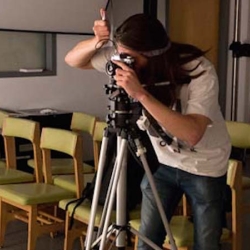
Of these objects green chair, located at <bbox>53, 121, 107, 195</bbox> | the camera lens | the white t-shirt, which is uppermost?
the camera lens

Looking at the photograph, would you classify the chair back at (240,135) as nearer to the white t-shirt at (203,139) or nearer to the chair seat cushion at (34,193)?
the chair seat cushion at (34,193)

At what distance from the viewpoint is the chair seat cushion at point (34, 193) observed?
3240 mm

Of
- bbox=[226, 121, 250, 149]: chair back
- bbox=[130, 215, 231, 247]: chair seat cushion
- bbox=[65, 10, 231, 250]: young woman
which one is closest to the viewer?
bbox=[65, 10, 231, 250]: young woman

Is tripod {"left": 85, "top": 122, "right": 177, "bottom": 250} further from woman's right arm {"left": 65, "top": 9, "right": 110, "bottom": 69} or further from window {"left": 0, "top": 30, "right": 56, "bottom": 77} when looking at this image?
window {"left": 0, "top": 30, "right": 56, "bottom": 77}

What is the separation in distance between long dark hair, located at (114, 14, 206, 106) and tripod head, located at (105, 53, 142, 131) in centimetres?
6

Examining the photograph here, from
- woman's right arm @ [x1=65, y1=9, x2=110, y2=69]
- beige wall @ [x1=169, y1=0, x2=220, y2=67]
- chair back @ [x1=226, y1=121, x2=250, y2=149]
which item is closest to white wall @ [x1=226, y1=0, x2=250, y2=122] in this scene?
beige wall @ [x1=169, y1=0, x2=220, y2=67]

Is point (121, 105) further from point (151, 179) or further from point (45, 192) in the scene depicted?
point (45, 192)

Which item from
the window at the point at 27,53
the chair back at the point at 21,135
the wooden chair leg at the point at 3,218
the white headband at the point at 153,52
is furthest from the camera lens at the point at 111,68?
the window at the point at 27,53

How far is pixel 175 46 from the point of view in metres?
2.04

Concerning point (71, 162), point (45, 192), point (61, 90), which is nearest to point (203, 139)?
point (45, 192)

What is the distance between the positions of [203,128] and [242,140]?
154 centimetres

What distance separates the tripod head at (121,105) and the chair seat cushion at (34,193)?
4.40 ft

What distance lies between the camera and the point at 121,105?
6.50ft

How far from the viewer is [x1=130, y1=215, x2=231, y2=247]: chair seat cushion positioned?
2.59 m
